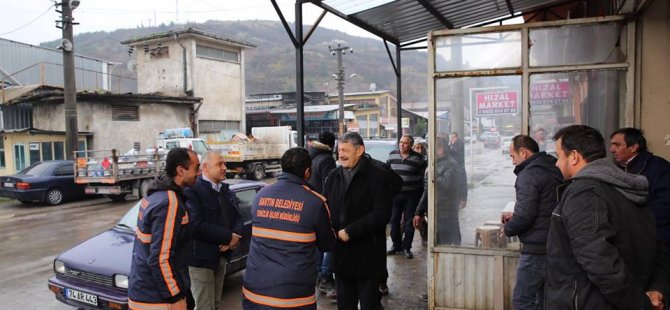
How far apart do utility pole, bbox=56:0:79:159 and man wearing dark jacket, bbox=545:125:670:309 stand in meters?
17.4

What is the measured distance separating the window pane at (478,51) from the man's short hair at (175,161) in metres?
2.49

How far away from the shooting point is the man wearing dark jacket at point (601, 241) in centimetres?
208

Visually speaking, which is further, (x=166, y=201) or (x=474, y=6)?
(x=474, y=6)

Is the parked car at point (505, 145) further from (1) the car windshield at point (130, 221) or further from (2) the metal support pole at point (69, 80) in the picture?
(2) the metal support pole at point (69, 80)

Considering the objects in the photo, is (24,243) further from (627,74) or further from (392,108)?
(392,108)

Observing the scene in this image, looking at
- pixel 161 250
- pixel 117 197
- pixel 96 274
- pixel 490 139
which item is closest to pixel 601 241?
pixel 161 250

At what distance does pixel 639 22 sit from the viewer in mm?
4035

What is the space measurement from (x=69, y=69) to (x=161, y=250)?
16212mm

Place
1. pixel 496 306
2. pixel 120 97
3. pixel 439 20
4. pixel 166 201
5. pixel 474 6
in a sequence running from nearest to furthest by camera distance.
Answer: pixel 166 201, pixel 496 306, pixel 474 6, pixel 439 20, pixel 120 97

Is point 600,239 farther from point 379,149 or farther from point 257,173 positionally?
point 257,173

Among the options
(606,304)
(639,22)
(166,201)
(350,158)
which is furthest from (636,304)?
(639,22)

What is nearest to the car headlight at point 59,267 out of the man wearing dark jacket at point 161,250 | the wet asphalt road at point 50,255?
the wet asphalt road at point 50,255

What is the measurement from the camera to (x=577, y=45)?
13.9 feet

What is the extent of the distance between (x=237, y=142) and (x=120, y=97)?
6371 mm
